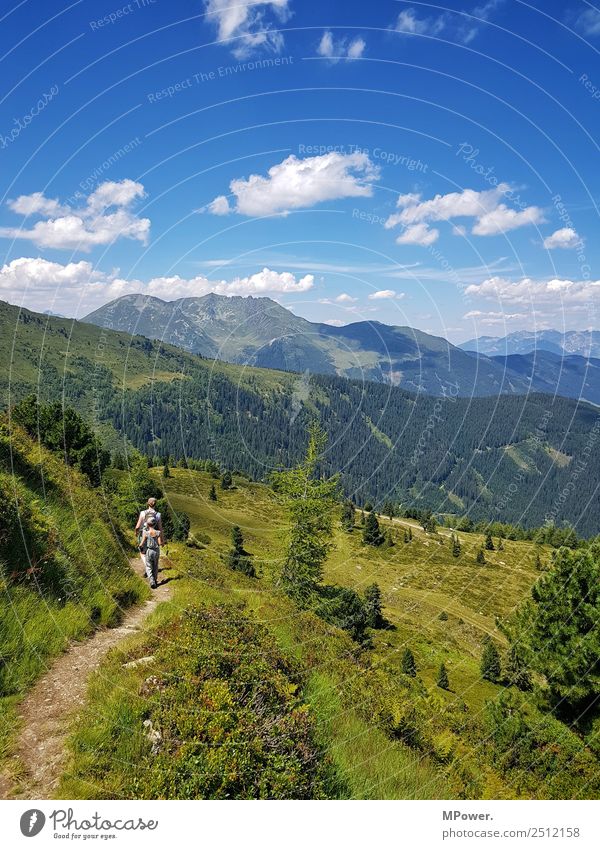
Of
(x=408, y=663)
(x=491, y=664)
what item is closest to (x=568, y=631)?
(x=408, y=663)

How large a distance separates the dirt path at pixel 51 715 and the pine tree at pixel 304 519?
23.8 meters

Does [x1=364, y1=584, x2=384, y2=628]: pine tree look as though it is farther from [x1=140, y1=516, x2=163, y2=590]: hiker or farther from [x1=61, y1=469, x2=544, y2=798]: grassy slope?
[x1=140, y1=516, x2=163, y2=590]: hiker

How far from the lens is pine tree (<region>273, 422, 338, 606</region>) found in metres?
35.1

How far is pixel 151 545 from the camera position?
50.9ft

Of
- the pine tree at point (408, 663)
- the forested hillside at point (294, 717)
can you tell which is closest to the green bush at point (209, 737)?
the forested hillside at point (294, 717)

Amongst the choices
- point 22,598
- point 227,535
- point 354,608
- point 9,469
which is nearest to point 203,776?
point 22,598

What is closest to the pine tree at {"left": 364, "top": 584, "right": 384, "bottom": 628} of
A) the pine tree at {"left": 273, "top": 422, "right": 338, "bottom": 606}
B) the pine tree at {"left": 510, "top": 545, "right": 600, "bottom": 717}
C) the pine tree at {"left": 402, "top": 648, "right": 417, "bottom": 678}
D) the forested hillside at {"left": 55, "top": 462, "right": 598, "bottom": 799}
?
the pine tree at {"left": 402, "top": 648, "right": 417, "bottom": 678}

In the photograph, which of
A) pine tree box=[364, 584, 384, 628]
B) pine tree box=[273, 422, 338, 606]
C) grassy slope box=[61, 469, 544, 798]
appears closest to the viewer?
grassy slope box=[61, 469, 544, 798]

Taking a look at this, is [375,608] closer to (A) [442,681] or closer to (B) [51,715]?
(A) [442,681]

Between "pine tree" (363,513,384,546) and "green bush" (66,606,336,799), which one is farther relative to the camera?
"pine tree" (363,513,384,546)

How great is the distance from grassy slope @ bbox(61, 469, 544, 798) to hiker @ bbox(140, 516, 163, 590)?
3.69 feet

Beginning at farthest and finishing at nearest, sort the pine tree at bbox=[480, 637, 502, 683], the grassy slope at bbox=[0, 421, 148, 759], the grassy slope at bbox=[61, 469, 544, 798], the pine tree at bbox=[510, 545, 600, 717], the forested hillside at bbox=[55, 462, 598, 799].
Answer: the pine tree at bbox=[480, 637, 502, 683]
the pine tree at bbox=[510, 545, 600, 717]
the grassy slope at bbox=[0, 421, 148, 759]
the grassy slope at bbox=[61, 469, 544, 798]
the forested hillside at bbox=[55, 462, 598, 799]

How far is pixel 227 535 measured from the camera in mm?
117125
